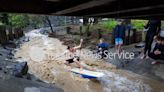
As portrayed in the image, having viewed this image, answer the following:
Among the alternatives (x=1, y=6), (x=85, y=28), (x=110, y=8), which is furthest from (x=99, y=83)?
(x=85, y=28)

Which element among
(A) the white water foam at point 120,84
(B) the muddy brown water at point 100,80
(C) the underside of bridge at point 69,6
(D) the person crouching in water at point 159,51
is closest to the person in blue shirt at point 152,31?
(D) the person crouching in water at point 159,51

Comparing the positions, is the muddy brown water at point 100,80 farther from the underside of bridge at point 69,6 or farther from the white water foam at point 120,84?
the underside of bridge at point 69,6

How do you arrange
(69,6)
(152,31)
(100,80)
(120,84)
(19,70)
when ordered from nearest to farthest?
(69,6) → (19,70) → (120,84) → (100,80) → (152,31)

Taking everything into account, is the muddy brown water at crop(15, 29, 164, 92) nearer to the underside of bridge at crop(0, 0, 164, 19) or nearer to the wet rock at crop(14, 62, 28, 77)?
the wet rock at crop(14, 62, 28, 77)

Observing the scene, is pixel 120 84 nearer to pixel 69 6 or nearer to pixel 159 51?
pixel 159 51

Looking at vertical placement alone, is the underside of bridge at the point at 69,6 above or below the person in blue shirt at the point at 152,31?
above

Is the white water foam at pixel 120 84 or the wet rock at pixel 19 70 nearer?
the wet rock at pixel 19 70

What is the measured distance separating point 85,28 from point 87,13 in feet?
49.8

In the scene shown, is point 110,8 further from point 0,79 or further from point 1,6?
point 0,79

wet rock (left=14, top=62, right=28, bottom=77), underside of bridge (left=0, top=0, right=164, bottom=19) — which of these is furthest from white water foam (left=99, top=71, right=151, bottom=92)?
underside of bridge (left=0, top=0, right=164, bottom=19)

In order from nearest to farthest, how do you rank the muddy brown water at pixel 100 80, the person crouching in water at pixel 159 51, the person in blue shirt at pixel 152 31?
the muddy brown water at pixel 100 80, the person crouching in water at pixel 159 51, the person in blue shirt at pixel 152 31

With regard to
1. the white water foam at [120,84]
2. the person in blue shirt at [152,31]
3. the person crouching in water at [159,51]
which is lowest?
the white water foam at [120,84]

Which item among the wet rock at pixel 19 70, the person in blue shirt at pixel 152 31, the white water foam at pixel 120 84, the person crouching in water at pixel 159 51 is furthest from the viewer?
the person in blue shirt at pixel 152 31

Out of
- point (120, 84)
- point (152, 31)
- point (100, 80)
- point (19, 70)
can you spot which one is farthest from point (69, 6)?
point (152, 31)
